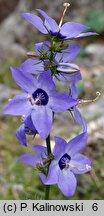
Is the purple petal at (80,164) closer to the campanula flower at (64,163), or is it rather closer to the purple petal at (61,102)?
the campanula flower at (64,163)

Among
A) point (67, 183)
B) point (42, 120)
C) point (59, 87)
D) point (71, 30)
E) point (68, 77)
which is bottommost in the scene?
point (59, 87)

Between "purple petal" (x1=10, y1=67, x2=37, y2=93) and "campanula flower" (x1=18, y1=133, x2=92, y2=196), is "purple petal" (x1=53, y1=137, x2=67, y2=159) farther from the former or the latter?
"purple petal" (x1=10, y1=67, x2=37, y2=93)

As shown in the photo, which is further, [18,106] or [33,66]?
[33,66]

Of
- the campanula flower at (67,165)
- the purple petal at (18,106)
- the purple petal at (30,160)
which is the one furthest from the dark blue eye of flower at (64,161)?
the purple petal at (18,106)

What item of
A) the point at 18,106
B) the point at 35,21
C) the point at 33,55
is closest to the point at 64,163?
the point at 18,106

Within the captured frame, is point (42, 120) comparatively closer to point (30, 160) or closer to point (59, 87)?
point (30, 160)

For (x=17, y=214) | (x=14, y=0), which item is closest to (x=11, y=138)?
(x=17, y=214)
